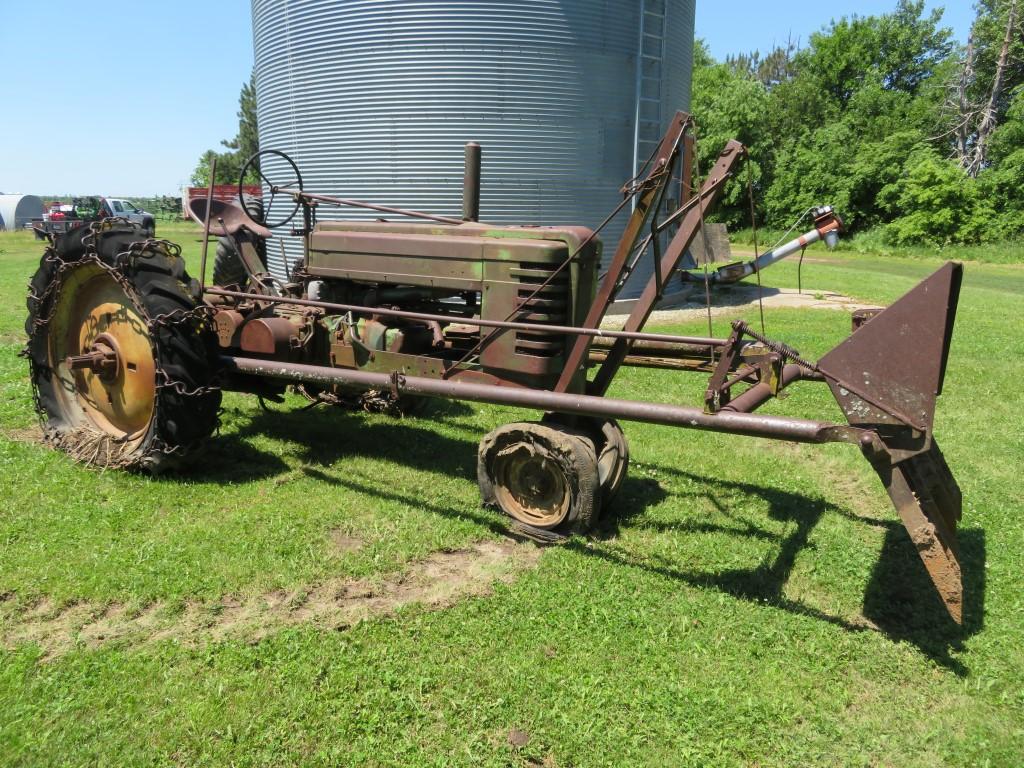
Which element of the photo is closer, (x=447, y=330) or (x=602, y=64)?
(x=447, y=330)

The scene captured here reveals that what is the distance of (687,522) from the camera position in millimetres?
4309

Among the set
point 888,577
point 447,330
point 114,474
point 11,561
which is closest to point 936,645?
point 888,577

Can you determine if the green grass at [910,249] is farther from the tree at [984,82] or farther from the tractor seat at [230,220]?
the tractor seat at [230,220]

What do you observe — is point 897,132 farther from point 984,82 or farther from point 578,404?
point 578,404

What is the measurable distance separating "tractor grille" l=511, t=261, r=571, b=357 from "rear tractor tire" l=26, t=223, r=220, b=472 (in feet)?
6.33

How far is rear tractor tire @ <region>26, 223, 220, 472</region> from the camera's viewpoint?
4.32 meters

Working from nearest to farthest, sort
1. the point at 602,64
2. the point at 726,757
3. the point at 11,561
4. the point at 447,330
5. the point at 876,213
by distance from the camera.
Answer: the point at 726,757 < the point at 11,561 < the point at 447,330 < the point at 602,64 < the point at 876,213

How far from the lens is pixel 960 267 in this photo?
2.72 m

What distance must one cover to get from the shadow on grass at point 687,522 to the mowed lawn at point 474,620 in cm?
2

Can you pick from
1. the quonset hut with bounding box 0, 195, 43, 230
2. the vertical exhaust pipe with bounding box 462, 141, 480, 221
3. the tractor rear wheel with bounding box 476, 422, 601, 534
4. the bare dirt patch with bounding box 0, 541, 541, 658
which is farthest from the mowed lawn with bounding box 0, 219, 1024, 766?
the quonset hut with bounding box 0, 195, 43, 230

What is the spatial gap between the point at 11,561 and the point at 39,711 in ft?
4.11

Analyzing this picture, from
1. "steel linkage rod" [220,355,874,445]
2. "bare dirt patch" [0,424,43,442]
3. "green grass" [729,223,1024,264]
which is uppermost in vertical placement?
"green grass" [729,223,1024,264]

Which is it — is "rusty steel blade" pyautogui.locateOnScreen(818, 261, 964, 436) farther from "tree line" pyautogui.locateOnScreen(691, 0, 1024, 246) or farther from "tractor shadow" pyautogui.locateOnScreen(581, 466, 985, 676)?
"tree line" pyautogui.locateOnScreen(691, 0, 1024, 246)

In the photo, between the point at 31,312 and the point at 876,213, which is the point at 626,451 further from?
the point at 876,213
